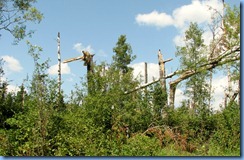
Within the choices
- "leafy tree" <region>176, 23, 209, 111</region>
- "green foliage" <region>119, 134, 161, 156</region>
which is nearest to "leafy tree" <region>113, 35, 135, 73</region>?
"leafy tree" <region>176, 23, 209, 111</region>

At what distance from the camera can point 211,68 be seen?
9016 mm

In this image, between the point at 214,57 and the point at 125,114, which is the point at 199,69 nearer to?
the point at 214,57

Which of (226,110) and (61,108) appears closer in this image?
(61,108)

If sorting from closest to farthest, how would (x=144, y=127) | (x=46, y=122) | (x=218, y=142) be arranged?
(x=46, y=122)
(x=218, y=142)
(x=144, y=127)

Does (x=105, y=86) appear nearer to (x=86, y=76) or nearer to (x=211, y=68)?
(x=86, y=76)

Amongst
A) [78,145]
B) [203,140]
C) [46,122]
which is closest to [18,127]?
[46,122]

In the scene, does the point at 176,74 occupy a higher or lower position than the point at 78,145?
higher

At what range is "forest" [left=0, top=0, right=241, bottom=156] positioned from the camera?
641cm

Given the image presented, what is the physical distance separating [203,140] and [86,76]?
2.75m

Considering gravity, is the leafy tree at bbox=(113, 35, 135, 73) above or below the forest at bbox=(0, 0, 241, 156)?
above

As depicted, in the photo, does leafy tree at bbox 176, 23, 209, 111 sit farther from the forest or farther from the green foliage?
the green foliage

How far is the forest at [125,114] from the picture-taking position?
6410 millimetres

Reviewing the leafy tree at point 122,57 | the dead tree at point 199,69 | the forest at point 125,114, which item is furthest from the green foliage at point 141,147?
the leafy tree at point 122,57

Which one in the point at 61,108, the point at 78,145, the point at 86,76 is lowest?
the point at 78,145
